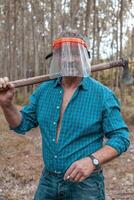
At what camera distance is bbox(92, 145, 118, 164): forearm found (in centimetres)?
240

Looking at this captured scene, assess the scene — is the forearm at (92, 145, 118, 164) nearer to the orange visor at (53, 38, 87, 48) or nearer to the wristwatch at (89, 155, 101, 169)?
the wristwatch at (89, 155, 101, 169)

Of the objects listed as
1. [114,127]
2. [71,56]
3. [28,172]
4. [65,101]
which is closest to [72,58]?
[71,56]

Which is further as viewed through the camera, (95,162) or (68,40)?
(68,40)

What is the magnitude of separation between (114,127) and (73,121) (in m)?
0.25

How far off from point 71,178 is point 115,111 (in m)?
0.52

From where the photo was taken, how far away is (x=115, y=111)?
257 centimetres

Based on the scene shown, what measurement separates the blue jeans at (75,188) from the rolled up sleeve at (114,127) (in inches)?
9.8

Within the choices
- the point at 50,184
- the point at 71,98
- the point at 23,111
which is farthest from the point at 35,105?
the point at 50,184

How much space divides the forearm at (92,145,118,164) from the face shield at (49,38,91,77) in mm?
483

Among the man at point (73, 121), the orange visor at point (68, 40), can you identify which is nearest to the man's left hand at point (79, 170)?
the man at point (73, 121)

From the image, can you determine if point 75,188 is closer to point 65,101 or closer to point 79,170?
point 79,170

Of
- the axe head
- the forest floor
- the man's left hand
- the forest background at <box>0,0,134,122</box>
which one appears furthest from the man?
the forest background at <box>0,0,134,122</box>

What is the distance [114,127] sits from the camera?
2502 mm

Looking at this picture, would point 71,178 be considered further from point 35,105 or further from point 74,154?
point 35,105
